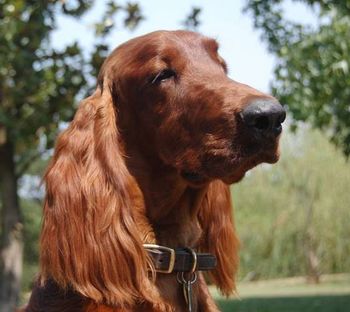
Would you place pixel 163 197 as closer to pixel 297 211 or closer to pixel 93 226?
pixel 93 226

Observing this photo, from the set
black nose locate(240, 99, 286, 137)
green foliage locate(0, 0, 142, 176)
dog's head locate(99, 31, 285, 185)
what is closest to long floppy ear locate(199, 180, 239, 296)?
dog's head locate(99, 31, 285, 185)

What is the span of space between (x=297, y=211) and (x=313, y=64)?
76.7 ft

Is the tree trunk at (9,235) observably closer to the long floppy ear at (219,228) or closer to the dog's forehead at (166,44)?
the long floppy ear at (219,228)

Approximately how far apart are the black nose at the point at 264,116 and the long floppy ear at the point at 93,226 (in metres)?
0.70

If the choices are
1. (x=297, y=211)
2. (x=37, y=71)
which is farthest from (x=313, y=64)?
(x=297, y=211)

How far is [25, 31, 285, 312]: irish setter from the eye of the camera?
10.9 ft

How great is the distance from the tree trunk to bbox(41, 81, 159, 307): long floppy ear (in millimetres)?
6105

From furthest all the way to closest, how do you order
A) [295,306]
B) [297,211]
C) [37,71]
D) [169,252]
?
1. [297,211]
2. [295,306]
3. [37,71]
4. [169,252]

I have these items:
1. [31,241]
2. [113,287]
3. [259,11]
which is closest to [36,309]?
[113,287]

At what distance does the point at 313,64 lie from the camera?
11.7 metres

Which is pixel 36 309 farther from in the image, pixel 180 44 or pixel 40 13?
pixel 40 13

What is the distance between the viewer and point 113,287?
3367 millimetres

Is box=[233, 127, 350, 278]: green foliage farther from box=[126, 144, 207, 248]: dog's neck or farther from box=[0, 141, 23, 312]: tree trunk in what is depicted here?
box=[126, 144, 207, 248]: dog's neck

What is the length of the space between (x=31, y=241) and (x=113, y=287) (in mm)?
29211
